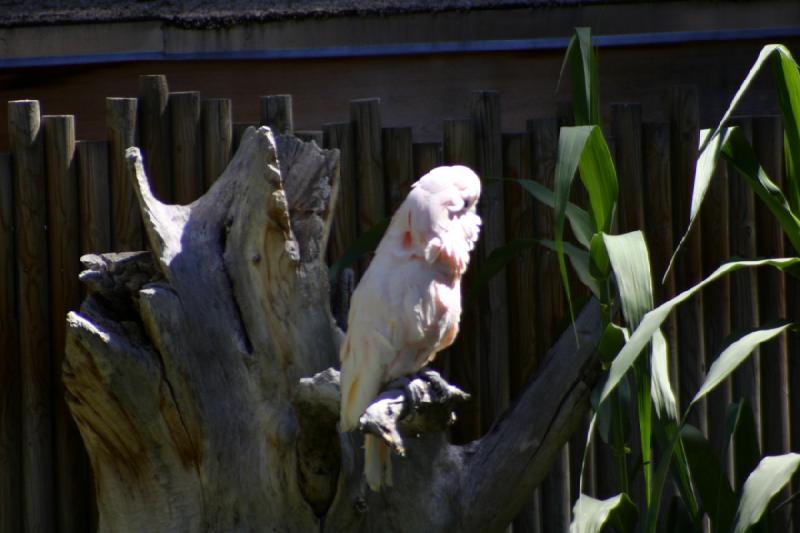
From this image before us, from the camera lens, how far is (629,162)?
3.60 metres

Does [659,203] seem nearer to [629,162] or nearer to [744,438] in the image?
[629,162]

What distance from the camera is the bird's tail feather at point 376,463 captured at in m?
2.62

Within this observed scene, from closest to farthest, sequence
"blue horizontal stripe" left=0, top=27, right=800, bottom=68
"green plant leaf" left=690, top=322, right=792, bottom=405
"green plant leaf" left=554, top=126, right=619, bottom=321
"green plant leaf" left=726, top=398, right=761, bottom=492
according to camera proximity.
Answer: "green plant leaf" left=690, top=322, right=792, bottom=405 < "green plant leaf" left=554, top=126, right=619, bottom=321 < "green plant leaf" left=726, top=398, right=761, bottom=492 < "blue horizontal stripe" left=0, top=27, right=800, bottom=68

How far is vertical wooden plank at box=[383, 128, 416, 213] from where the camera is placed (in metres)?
3.53

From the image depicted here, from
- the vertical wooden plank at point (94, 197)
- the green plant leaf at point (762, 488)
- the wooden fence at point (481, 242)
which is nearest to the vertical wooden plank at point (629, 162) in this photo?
the wooden fence at point (481, 242)

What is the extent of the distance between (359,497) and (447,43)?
94.6 inches

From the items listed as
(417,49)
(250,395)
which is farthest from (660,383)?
(417,49)

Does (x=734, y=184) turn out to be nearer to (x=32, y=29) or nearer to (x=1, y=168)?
(x=1, y=168)

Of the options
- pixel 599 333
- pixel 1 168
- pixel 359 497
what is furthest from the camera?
pixel 1 168

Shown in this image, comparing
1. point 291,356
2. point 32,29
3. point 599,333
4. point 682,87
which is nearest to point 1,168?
point 291,356

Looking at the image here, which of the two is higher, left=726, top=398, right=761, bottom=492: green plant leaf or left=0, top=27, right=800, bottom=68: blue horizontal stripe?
left=0, top=27, right=800, bottom=68: blue horizontal stripe

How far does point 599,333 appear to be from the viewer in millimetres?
3014

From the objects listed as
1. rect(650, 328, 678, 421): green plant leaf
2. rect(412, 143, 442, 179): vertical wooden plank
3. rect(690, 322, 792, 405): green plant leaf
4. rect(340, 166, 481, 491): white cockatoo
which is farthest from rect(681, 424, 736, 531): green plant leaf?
rect(412, 143, 442, 179): vertical wooden plank

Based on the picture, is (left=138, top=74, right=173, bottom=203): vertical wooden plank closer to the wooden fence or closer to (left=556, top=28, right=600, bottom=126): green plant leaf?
the wooden fence
